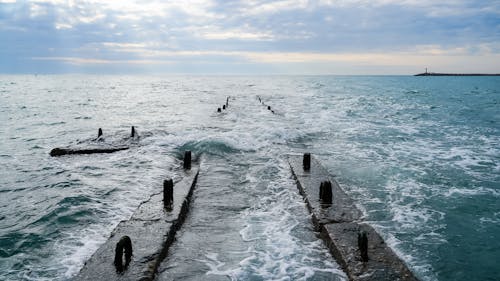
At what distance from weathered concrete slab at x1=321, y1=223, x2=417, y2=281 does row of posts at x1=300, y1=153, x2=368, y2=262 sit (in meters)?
0.14

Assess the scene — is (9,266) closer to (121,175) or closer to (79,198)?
(79,198)

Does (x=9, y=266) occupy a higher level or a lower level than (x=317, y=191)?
lower

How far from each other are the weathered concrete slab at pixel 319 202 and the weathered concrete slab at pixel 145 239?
107 inches

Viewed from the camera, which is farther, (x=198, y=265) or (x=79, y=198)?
(x=79, y=198)

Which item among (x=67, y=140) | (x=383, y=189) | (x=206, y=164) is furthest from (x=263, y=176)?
(x=67, y=140)

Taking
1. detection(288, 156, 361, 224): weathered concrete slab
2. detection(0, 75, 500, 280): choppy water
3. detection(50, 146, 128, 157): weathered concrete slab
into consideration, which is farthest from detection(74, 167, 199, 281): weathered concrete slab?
detection(50, 146, 128, 157): weathered concrete slab

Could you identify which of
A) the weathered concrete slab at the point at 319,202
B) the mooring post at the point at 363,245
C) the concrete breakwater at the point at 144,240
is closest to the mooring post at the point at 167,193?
the concrete breakwater at the point at 144,240

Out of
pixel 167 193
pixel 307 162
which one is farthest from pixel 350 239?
pixel 307 162

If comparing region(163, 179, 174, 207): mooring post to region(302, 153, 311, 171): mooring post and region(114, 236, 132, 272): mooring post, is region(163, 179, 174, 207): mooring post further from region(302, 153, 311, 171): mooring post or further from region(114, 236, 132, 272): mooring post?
region(302, 153, 311, 171): mooring post

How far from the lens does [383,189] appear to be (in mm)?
Result: 9883

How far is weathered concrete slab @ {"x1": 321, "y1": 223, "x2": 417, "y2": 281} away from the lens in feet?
16.4

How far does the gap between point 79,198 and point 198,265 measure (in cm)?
493

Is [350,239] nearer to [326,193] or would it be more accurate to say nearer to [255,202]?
[326,193]

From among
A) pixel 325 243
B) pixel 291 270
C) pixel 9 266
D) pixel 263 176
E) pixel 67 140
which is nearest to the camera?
pixel 291 270
